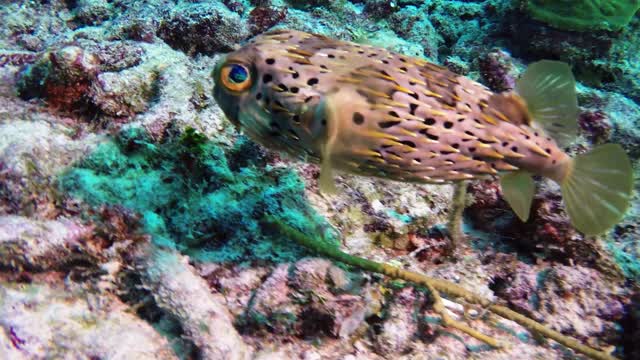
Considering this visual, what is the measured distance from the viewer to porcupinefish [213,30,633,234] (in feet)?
6.37

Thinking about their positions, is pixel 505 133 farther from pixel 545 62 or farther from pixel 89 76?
pixel 89 76

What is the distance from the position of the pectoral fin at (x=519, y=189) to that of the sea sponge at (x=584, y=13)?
4593 millimetres

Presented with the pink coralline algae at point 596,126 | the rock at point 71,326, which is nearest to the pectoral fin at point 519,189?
the rock at point 71,326

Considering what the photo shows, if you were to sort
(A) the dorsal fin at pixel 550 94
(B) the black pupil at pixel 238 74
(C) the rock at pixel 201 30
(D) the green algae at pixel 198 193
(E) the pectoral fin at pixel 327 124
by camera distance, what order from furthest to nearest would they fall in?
1. (C) the rock at pixel 201 30
2. (D) the green algae at pixel 198 193
3. (A) the dorsal fin at pixel 550 94
4. (B) the black pupil at pixel 238 74
5. (E) the pectoral fin at pixel 327 124

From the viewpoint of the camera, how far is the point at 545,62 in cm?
231

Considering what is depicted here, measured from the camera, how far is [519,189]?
2.41 m

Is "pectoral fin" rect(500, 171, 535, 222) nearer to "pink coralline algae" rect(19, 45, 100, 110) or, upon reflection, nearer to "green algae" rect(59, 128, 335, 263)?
"green algae" rect(59, 128, 335, 263)

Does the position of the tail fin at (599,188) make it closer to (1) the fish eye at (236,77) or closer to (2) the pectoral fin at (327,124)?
(2) the pectoral fin at (327,124)

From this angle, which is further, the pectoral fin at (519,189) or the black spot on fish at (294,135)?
the pectoral fin at (519,189)

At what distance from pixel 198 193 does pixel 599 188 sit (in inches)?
94.4

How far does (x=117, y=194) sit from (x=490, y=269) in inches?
99.7

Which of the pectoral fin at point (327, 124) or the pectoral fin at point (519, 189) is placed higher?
the pectoral fin at point (327, 124)

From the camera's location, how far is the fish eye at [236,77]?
2.00m

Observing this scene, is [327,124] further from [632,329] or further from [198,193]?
[632,329]
